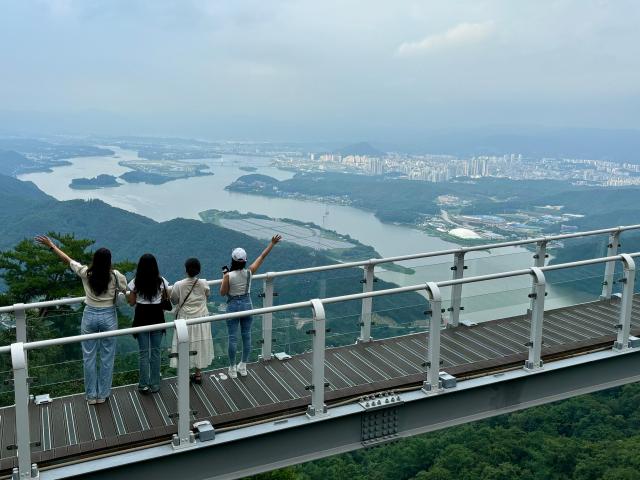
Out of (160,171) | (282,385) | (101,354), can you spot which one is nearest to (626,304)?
(282,385)

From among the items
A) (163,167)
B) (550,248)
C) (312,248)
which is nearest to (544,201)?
(312,248)

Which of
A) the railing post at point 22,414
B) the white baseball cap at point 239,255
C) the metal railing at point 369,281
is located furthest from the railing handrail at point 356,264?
the railing post at point 22,414

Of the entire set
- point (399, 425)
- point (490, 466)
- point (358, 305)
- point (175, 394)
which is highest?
point (358, 305)

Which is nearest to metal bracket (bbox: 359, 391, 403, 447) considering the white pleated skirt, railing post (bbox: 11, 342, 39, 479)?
the white pleated skirt

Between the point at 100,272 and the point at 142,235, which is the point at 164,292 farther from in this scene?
the point at 142,235

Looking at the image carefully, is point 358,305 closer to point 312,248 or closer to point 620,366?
point 620,366

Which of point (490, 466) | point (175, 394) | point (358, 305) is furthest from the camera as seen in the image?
point (490, 466)
